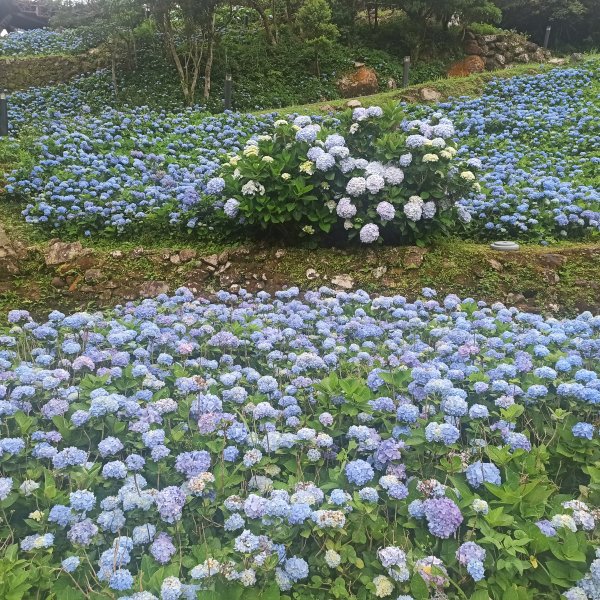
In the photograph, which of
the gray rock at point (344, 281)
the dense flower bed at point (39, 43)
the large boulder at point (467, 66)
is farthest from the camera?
the dense flower bed at point (39, 43)

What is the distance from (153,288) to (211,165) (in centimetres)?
214

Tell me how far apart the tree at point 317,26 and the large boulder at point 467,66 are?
315 centimetres

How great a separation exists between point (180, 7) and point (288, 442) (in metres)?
11.9

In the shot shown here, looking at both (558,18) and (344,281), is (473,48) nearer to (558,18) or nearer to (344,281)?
(558,18)

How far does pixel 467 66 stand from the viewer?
15.6m

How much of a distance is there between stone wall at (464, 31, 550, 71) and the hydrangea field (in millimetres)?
5505

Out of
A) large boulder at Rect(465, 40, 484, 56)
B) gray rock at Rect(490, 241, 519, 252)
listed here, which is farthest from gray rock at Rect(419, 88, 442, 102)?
gray rock at Rect(490, 241, 519, 252)

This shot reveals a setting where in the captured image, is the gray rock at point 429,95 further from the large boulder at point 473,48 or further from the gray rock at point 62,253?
the gray rock at point 62,253

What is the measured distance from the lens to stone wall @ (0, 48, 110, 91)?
1498 cm

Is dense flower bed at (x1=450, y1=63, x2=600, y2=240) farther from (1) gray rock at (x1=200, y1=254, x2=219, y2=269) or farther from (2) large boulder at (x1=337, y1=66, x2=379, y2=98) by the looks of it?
(2) large boulder at (x1=337, y1=66, x2=379, y2=98)

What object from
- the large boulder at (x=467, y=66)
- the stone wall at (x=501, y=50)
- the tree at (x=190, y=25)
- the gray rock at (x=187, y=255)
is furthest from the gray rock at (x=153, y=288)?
the stone wall at (x=501, y=50)

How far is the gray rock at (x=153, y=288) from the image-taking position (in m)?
5.38

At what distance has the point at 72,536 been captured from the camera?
5.79ft

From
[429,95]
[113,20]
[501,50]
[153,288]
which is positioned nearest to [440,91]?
[429,95]
